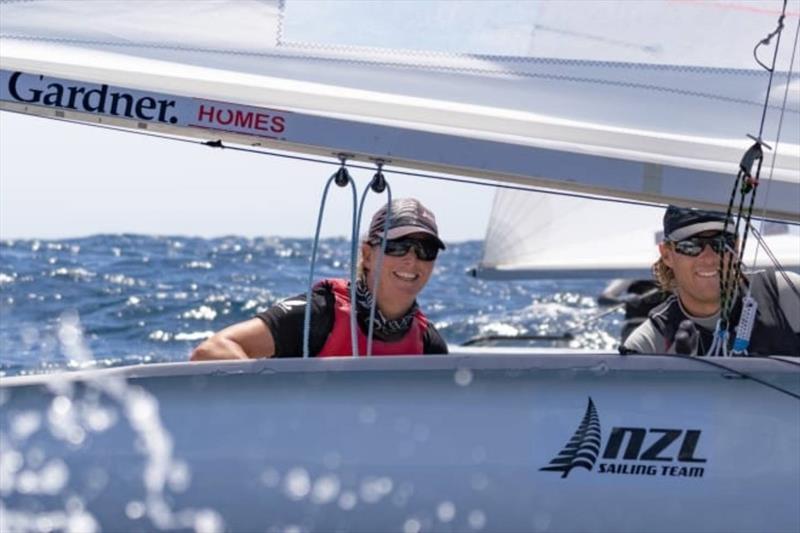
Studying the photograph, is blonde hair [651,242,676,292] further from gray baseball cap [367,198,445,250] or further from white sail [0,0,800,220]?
gray baseball cap [367,198,445,250]

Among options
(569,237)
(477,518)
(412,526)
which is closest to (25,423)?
(412,526)

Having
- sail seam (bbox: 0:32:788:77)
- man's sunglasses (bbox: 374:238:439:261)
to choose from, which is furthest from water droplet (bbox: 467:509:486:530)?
sail seam (bbox: 0:32:788:77)

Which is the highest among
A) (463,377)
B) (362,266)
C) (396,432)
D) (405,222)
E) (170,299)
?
(405,222)

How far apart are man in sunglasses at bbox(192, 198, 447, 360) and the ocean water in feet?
7.17

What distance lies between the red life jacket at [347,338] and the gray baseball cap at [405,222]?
0.14m

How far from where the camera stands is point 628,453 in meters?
2.72

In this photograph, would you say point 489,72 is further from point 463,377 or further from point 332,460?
point 332,460

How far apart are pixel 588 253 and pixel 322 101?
3401 mm

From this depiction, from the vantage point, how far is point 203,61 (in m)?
3.08

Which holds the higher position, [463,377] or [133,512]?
[463,377]

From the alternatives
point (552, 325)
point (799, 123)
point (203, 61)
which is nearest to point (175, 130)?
point (203, 61)

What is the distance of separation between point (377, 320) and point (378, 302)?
0.04 m

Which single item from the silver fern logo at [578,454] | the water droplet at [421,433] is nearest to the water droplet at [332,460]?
the water droplet at [421,433]

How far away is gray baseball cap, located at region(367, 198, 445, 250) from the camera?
3230 mm
